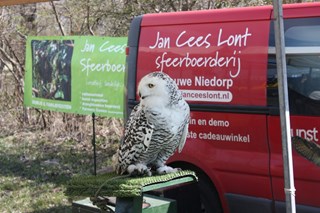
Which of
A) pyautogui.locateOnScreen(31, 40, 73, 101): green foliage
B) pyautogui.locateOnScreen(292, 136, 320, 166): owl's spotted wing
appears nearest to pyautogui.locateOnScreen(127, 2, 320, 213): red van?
pyautogui.locateOnScreen(292, 136, 320, 166): owl's spotted wing

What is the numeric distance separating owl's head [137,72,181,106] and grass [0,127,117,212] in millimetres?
3409

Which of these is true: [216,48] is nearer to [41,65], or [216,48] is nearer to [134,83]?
[134,83]

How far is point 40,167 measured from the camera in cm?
786

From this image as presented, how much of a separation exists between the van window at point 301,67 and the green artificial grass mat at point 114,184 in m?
1.30

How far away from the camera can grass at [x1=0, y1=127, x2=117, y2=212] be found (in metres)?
6.29

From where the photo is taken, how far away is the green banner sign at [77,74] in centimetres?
770

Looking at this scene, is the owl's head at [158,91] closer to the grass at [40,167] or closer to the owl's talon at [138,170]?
the owl's talon at [138,170]

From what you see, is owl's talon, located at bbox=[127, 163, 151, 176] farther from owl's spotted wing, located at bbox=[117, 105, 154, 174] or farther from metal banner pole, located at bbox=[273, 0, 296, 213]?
metal banner pole, located at bbox=[273, 0, 296, 213]

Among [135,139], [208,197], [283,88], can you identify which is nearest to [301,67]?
[283,88]

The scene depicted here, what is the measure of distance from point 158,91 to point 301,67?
160 cm

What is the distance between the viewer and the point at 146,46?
4.92m

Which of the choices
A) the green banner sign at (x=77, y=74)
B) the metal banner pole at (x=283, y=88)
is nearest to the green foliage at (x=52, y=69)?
the green banner sign at (x=77, y=74)

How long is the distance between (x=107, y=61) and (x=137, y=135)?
4834 mm

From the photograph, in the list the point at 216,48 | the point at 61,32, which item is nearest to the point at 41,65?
the point at 61,32
